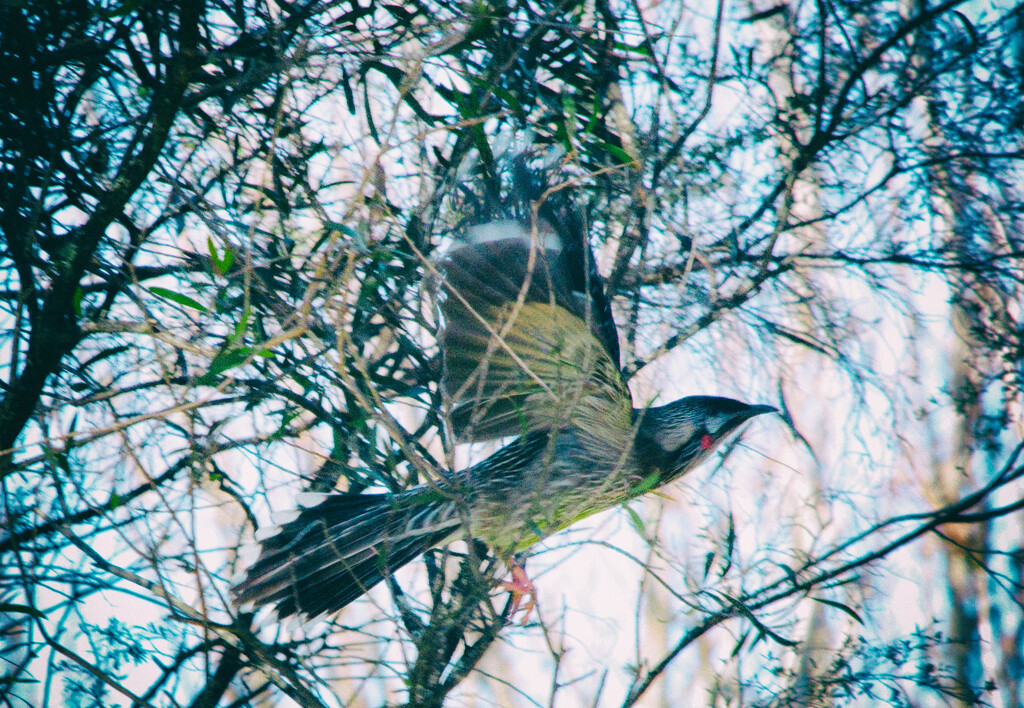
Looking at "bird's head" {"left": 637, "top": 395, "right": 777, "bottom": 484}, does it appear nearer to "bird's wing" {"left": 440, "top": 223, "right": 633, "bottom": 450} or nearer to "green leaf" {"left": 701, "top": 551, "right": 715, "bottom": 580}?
"bird's wing" {"left": 440, "top": 223, "right": 633, "bottom": 450}

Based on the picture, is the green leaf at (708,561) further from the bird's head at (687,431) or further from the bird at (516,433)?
the bird's head at (687,431)

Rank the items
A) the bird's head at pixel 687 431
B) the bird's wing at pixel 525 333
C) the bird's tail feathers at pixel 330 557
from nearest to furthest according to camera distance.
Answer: the bird's tail feathers at pixel 330 557, the bird's wing at pixel 525 333, the bird's head at pixel 687 431

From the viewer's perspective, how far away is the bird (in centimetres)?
187

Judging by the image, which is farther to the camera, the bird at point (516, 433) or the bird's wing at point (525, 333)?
the bird's wing at point (525, 333)

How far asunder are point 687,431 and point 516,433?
573mm

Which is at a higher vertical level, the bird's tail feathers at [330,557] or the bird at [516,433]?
the bird at [516,433]

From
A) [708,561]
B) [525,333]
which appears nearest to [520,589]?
[708,561]

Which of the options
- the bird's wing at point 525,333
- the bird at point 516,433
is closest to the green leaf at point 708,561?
the bird at point 516,433

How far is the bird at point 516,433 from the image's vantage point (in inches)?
73.7

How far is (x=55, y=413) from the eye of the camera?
5.98ft

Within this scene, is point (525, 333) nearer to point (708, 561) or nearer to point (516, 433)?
point (516, 433)

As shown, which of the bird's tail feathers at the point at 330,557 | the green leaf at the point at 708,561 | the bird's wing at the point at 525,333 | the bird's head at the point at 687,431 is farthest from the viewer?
the bird's head at the point at 687,431

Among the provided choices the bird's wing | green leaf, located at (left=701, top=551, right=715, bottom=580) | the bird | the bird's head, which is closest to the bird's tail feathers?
the bird

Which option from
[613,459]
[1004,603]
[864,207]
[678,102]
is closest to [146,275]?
[613,459]
